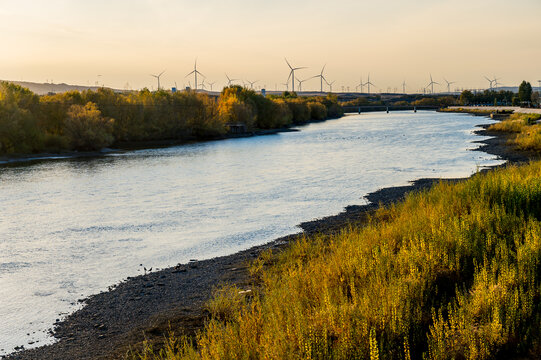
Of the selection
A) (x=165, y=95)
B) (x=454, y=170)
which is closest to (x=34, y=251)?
(x=454, y=170)

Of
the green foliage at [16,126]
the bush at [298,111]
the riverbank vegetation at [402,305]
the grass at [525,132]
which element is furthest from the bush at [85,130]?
the bush at [298,111]

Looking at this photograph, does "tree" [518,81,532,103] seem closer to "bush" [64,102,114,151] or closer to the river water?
the river water

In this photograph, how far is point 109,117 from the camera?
7488cm

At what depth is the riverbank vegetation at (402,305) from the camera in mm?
6457

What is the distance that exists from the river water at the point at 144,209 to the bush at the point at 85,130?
42.4 ft

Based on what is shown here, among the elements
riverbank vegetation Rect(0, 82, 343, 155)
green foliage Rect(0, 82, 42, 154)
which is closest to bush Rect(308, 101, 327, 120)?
riverbank vegetation Rect(0, 82, 343, 155)

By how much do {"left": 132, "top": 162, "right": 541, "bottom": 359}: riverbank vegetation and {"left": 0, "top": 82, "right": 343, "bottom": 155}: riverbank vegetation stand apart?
186ft

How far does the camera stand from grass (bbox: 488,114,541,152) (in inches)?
1828

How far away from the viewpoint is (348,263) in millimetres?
10039

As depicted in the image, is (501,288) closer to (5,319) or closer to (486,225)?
(486,225)

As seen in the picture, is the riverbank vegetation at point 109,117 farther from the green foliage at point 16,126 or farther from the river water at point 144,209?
the river water at point 144,209

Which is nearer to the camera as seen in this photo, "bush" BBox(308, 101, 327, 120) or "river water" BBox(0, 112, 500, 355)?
"river water" BBox(0, 112, 500, 355)

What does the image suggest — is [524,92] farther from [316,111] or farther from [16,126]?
[16,126]

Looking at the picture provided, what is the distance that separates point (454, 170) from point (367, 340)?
106 ft
